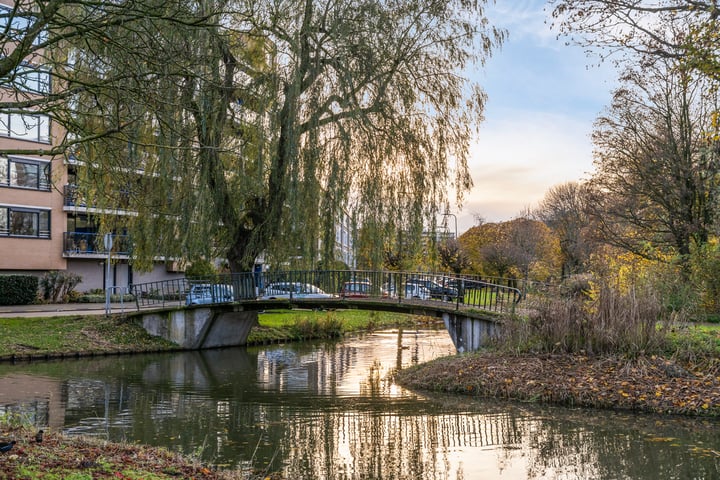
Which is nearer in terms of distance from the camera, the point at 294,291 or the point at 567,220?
the point at 294,291

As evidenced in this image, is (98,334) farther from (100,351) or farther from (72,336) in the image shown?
(100,351)

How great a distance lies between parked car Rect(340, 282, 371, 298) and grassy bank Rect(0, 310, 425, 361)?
7.68 meters

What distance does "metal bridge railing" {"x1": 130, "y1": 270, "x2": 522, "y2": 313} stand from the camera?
1822 centimetres

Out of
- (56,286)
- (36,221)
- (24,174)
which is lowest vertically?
(56,286)

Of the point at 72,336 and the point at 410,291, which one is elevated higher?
the point at 410,291

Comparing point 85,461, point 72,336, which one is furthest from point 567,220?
point 85,461

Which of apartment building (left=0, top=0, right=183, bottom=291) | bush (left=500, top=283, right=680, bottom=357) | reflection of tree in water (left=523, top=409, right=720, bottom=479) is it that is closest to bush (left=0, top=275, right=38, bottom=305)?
apartment building (left=0, top=0, right=183, bottom=291)

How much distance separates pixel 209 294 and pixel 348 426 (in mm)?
13971

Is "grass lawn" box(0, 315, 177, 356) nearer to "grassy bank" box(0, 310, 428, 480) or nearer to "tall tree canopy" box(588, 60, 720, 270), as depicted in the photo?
"grassy bank" box(0, 310, 428, 480)

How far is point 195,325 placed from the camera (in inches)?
980

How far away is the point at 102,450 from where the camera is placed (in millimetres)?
7879

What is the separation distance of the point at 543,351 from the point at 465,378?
69.8 inches

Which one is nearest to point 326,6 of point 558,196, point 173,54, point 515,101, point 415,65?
point 415,65

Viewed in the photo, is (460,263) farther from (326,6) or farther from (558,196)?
(326,6)
